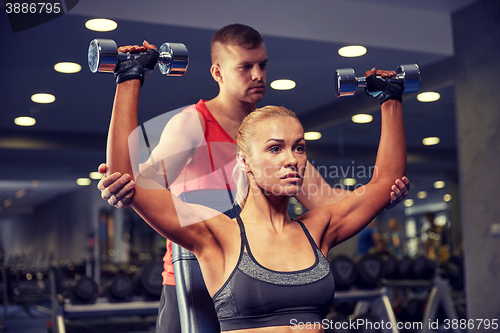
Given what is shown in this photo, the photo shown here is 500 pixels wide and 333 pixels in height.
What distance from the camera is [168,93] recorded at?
4.63m

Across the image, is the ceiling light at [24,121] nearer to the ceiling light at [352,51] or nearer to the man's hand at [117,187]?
the ceiling light at [352,51]

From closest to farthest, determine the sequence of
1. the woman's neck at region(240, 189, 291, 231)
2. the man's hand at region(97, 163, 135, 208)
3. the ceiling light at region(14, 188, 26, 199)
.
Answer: the man's hand at region(97, 163, 135, 208) → the woman's neck at region(240, 189, 291, 231) → the ceiling light at region(14, 188, 26, 199)

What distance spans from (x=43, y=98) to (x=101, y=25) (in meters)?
1.69

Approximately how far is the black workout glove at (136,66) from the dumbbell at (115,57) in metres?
0.01

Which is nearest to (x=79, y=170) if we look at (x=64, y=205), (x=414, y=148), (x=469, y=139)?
(x=64, y=205)

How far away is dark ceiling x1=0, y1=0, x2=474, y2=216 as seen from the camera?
3441mm

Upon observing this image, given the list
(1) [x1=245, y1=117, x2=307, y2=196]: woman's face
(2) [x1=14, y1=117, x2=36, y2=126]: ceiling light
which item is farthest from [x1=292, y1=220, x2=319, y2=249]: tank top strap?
(2) [x1=14, y1=117, x2=36, y2=126]: ceiling light

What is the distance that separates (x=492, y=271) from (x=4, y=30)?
4.06m

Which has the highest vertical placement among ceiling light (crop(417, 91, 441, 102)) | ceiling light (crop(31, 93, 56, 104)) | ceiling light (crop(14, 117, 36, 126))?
ceiling light (crop(31, 93, 56, 104))

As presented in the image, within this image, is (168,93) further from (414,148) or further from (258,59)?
(258,59)

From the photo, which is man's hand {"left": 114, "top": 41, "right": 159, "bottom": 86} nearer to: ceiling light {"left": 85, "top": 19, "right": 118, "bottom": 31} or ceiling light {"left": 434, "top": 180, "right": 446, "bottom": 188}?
ceiling light {"left": 85, "top": 19, "right": 118, "bottom": 31}

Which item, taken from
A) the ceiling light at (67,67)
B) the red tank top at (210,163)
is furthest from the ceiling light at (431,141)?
the red tank top at (210,163)

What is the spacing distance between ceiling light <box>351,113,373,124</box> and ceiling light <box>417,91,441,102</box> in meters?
0.58

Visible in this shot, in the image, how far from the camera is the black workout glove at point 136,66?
1186 millimetres
